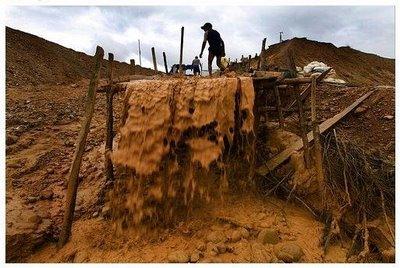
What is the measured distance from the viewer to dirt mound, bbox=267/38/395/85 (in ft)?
76.6

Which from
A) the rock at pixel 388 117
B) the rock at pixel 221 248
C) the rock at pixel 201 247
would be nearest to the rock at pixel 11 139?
the rock at pixel 201 247

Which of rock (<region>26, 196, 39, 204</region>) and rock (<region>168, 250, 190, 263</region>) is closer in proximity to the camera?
rock (<region>168, 250, 190, 263</region>)

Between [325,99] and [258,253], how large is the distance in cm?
554

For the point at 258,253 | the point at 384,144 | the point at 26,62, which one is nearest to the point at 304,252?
the point at 258,253

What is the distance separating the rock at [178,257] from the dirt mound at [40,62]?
36.9ft

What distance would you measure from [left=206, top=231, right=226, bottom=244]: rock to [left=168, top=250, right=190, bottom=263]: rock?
39cm

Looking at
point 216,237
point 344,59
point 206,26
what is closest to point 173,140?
point 216,237

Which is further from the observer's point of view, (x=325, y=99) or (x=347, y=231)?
(x=325, y=99)

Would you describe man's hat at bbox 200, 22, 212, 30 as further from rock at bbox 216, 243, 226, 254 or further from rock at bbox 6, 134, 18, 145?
rock at bbox 216, 243, 226, 254

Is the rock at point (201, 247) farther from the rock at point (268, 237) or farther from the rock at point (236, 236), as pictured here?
the rock at point (268, 237)

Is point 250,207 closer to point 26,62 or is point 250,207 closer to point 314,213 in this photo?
point 314,213

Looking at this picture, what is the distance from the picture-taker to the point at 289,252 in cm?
434

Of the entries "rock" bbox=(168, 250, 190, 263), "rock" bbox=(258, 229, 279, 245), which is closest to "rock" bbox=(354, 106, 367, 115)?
"rock" bbox=(258, 229, 279, 245)
